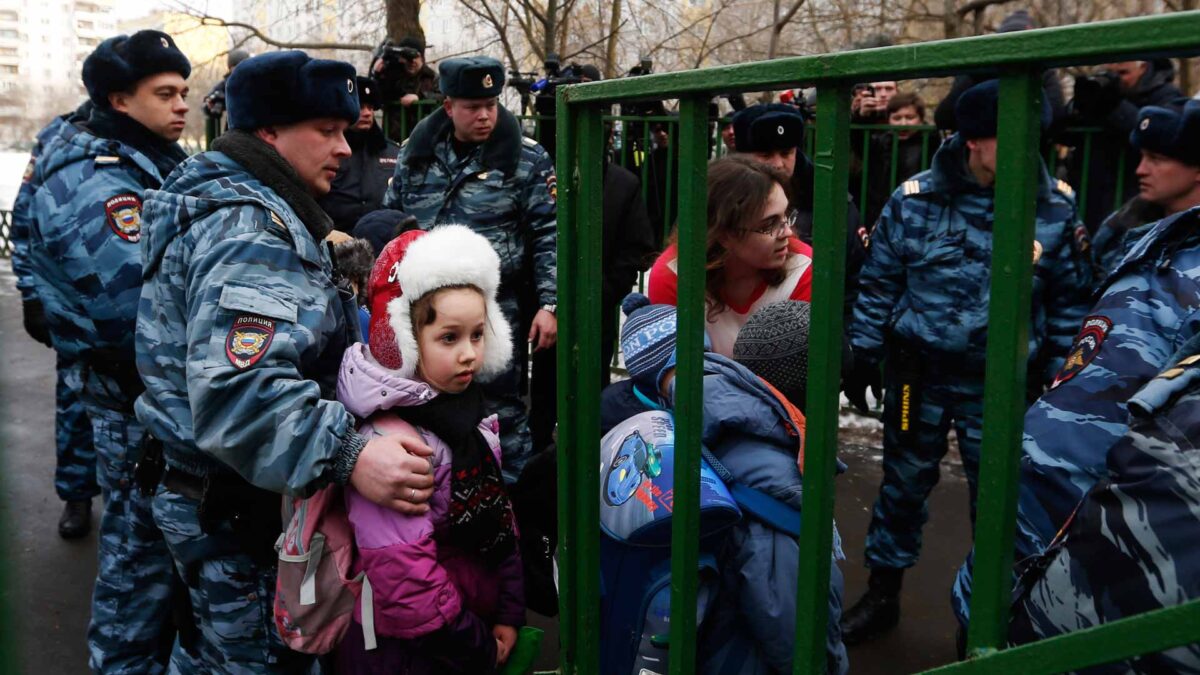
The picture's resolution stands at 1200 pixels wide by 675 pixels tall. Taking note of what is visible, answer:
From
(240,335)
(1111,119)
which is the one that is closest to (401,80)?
(1111,119)

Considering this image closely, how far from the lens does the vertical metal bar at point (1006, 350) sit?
972mm

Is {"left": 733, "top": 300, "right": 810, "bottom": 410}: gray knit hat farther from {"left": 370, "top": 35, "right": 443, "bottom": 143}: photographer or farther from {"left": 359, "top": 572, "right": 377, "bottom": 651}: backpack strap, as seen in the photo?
{"left": 370, "top": 35, "right": 443, "bottom": 143}: photographer

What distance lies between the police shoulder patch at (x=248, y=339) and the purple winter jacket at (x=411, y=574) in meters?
0.21

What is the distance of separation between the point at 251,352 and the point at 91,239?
1.63 m

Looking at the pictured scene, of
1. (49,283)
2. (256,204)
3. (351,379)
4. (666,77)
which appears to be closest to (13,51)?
(256,204)

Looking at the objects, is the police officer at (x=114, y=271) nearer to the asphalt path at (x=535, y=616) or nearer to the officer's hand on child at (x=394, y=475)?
the asphalt path at (x=535, y=616)

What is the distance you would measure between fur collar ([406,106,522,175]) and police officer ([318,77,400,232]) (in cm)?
71

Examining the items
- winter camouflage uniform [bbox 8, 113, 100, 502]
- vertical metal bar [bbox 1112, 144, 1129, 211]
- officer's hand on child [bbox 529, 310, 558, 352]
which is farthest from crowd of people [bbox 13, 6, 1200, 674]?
vertical metal bar [bbox 1112, 144, 1129, 211]

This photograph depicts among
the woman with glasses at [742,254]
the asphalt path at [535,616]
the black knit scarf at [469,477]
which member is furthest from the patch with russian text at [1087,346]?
the asphalt path at [535,616]

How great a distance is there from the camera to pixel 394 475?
1.98 meters

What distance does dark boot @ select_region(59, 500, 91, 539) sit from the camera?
4.44 metres

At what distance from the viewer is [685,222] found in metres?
1.37

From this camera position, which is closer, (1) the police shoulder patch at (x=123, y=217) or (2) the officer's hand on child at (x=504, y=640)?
(2) the officer's hand on child at (x=504, y=640)

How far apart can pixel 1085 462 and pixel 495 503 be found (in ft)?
3.83
